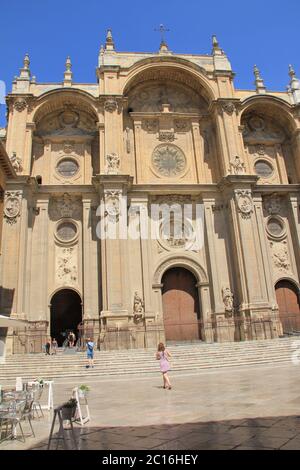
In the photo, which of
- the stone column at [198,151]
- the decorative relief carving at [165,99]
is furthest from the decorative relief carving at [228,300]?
the decorative relief carving at [165,99]

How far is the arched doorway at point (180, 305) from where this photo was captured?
24.2 meters

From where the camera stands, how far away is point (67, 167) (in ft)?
88.0

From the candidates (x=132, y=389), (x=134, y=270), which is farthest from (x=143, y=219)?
(x=132, y=389)

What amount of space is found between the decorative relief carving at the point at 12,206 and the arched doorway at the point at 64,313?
17.7ft

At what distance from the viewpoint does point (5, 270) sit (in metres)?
21.4

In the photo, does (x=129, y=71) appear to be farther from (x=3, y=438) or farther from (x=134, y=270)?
(x=3, y=438)

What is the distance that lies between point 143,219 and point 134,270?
134 inches

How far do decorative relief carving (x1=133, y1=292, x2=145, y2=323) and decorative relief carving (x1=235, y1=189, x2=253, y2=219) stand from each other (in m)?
8.54

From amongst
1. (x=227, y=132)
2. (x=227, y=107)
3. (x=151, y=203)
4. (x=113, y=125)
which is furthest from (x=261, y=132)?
(x=113, y=125)

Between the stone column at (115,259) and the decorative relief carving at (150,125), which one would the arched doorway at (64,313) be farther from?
the decorative relief carving at (150,125)

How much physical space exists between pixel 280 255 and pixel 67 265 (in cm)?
1443

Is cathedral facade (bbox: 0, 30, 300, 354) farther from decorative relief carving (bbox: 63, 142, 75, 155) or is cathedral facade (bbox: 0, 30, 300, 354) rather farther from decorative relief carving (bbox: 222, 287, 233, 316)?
decorative relief carving (bbox: 222, 287, 233, 316)
